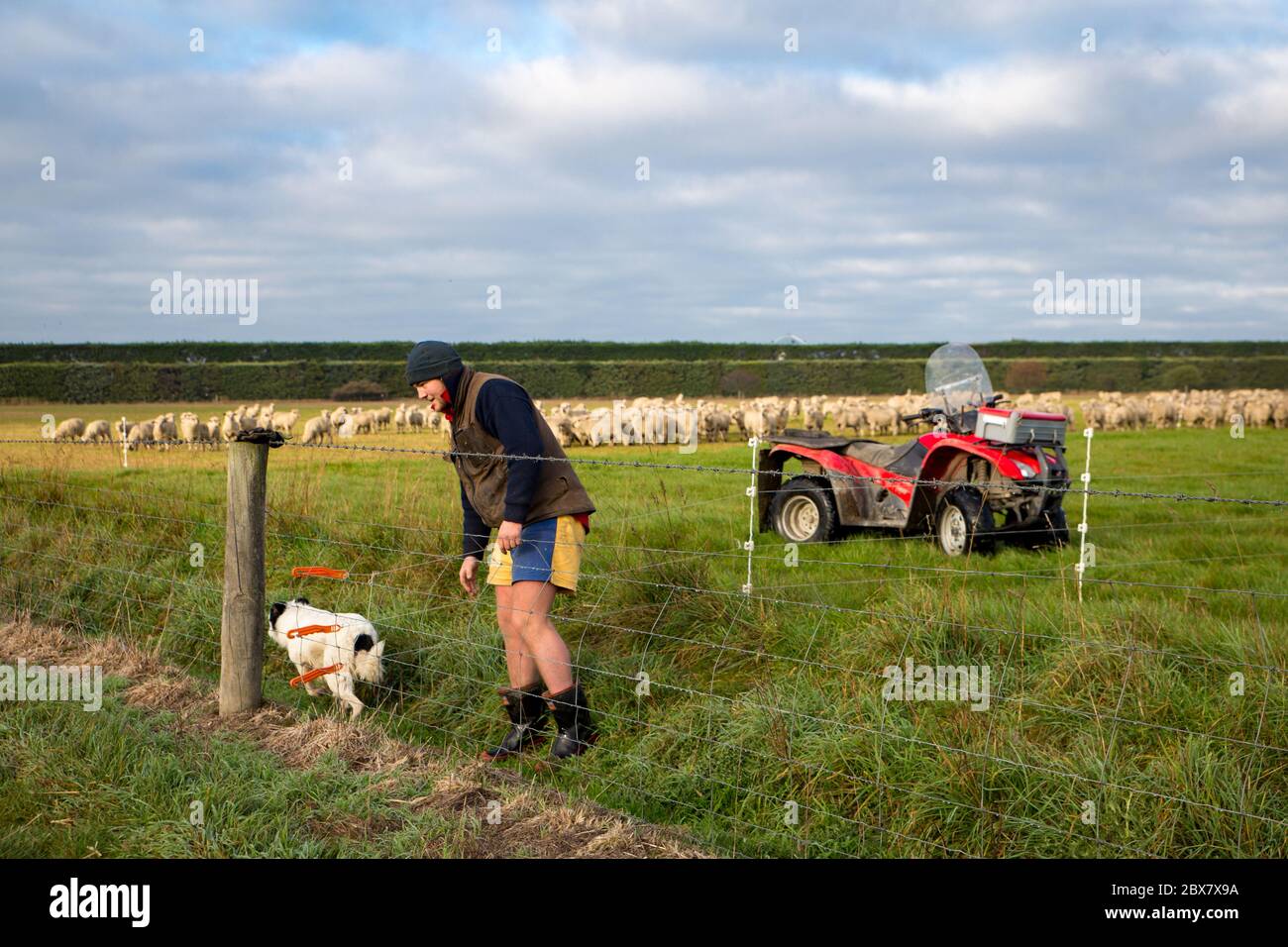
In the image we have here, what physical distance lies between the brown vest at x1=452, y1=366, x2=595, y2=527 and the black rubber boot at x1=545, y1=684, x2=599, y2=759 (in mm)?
823

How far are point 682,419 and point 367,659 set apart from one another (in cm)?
2322

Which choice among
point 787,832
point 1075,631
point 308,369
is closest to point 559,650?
point 787,832

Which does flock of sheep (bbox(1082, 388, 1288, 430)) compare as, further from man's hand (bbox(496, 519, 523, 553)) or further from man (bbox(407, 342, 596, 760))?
man's hand (bbox(496, 519, 523, 553))

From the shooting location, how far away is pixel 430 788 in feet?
13.5

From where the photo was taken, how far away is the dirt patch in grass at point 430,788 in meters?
3.62

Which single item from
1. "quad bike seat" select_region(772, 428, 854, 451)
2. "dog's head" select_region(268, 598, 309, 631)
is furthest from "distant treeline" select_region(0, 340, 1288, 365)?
"dog's head" select_region(268, 598, 309, 631)

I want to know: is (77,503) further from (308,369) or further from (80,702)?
(308,369)

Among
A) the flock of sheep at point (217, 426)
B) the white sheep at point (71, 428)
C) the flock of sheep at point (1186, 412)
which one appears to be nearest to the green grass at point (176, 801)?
the flock of sheep at point (217, 426)

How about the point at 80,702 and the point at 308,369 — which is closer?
the point at 80,702

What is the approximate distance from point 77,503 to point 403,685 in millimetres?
6168

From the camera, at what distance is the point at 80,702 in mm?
4992

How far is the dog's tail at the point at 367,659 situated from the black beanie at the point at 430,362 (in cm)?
173

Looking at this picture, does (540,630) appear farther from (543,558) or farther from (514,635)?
(543,558)

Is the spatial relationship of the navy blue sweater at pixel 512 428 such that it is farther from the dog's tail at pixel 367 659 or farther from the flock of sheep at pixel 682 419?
the flock of sheep at pixel 682 419
